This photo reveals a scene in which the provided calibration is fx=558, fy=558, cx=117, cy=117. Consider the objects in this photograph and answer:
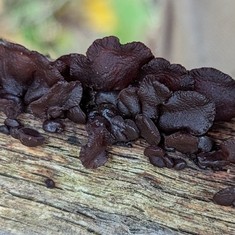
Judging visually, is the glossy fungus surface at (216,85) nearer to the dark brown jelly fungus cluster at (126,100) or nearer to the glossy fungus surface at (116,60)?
the dark brown jelly fungus cluster at (126,100)

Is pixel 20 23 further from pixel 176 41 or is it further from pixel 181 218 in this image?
pixel 181 218

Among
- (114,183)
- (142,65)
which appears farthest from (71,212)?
(142,65)

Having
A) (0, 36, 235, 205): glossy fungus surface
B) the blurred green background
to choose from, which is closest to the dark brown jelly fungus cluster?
(0, 36, 235, 205): glossy fungus surface

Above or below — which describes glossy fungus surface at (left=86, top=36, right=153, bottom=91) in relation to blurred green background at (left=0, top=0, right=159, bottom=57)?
below

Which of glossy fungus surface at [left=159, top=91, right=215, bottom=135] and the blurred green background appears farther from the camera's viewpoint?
the blurred green background

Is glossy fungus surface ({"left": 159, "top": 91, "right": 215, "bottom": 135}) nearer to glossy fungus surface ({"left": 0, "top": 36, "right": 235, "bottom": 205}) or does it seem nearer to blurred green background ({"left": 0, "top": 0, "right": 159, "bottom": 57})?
glossy fungus surface ({"left": 0, "top": 36, "right": 235, "bottom": 205})

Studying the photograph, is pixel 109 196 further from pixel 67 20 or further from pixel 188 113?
pixel 67 20
